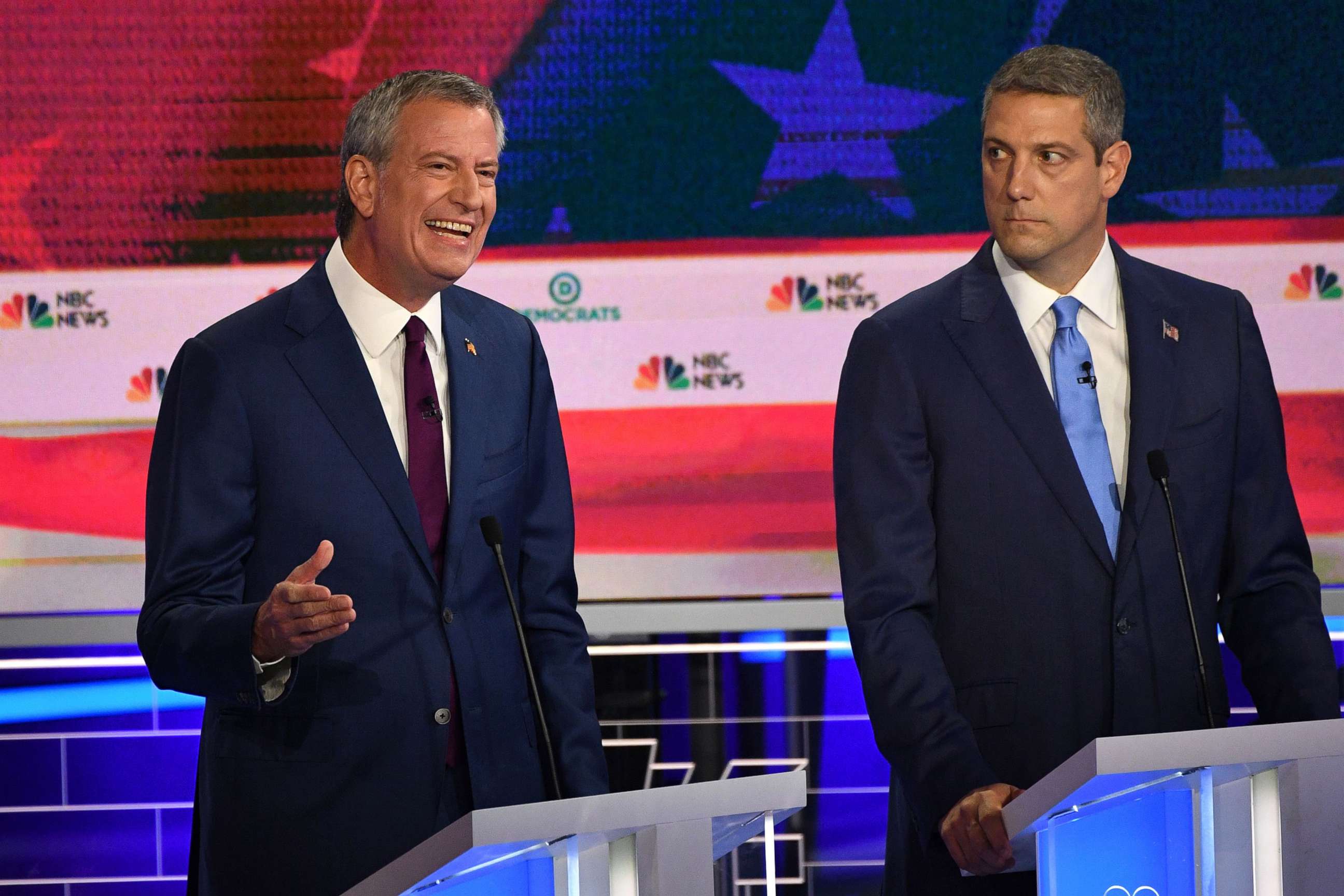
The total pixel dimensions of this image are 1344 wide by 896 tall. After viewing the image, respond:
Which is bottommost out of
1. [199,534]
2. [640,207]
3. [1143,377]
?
[199,534]

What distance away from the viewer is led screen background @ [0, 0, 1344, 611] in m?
3.80

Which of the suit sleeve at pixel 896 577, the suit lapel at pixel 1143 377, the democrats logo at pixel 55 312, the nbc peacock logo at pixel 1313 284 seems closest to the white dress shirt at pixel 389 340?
the suit sleeve at pixel 896 577

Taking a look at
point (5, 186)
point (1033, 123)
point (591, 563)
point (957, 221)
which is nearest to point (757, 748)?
Result: point (591, 563)

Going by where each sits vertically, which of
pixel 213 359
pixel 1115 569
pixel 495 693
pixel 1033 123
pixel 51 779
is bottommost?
pixel 51 779

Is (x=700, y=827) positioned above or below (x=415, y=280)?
below

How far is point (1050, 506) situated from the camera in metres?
2.37

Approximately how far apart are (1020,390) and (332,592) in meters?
1.05

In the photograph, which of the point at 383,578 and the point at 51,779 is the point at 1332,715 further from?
the point at 51,779

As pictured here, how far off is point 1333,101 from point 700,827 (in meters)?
2.83

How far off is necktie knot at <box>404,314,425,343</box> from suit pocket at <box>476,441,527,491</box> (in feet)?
0.71

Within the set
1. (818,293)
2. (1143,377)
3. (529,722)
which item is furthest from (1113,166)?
(818,293)

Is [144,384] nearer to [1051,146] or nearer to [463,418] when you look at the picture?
[463,418]

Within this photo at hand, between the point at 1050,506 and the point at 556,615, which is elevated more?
the point at 1050,506

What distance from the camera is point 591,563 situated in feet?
12.6
